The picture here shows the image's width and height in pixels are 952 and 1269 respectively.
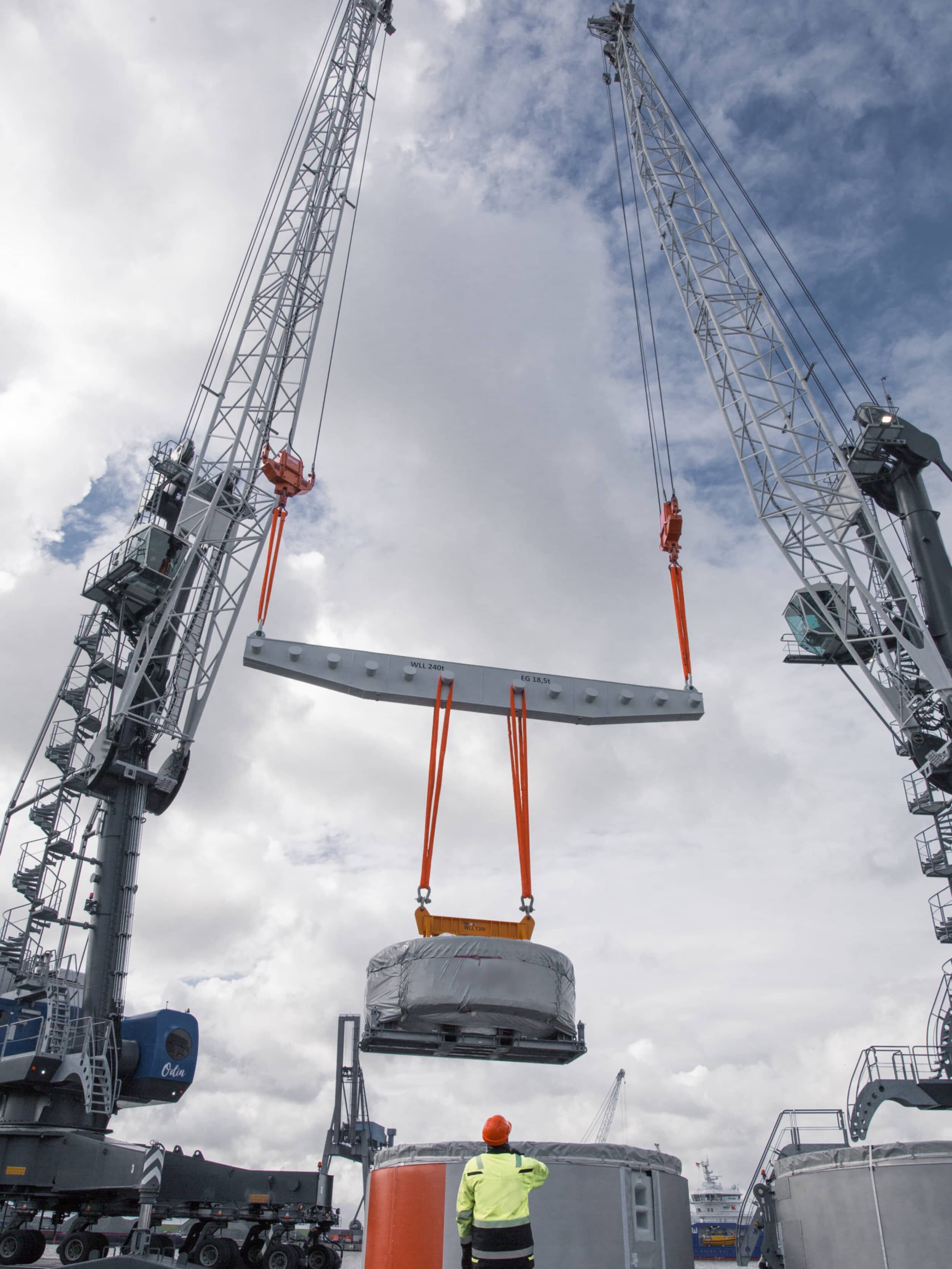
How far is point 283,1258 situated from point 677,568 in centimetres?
1841

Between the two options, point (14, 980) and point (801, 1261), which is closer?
point (801, 1261)

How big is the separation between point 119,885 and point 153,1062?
5.41 meters

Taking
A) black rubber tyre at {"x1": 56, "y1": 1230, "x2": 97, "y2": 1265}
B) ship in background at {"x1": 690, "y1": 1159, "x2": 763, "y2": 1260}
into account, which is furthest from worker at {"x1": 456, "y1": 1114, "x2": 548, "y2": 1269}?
ship in background at {"x1": 690, "y1": 1159, "x2": 763, "y2": 1260}

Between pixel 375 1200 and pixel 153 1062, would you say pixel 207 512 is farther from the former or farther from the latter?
pixel 375 1200

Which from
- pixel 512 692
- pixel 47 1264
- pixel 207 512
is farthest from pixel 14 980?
pixel 512 692

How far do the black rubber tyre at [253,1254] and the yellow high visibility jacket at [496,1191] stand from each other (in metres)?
17.7

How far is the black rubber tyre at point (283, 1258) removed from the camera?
21.1 meters

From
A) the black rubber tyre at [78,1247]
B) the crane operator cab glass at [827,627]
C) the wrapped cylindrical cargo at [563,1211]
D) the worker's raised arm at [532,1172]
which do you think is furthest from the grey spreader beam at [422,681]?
the crane operator cab glass at [827,627]

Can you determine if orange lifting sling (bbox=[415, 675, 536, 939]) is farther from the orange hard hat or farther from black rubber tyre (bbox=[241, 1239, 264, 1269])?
black rubber tyre (bbox=[241, 1239, 264, 1269])

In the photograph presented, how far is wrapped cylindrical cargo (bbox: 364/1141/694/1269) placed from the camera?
980 centimetres

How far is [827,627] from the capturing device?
35.7m

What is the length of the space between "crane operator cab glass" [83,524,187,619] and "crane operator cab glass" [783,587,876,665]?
73.5ft

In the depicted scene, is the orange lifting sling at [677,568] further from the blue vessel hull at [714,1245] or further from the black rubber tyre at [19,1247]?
the blue vessel hull at [714,1245]

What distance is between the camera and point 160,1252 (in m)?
21.4
